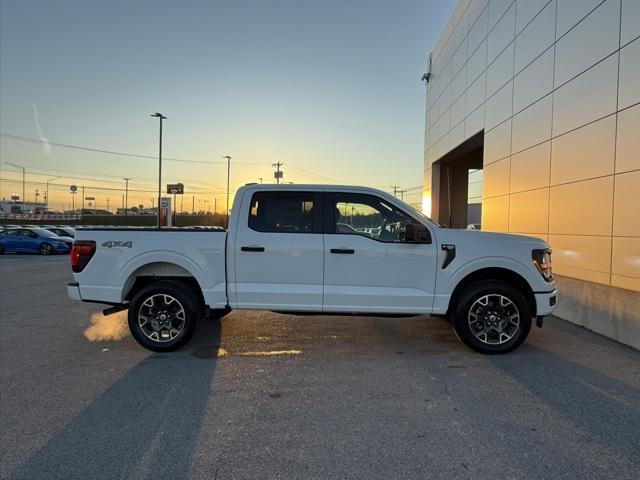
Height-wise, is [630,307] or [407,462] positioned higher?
[630,307]

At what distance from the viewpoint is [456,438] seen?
3326 mm

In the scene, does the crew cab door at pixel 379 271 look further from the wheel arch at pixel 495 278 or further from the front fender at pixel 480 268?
the wheel arch at pixel 495 278

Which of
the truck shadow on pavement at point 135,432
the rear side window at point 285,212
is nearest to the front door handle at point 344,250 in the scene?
the rear side window at point 285,212

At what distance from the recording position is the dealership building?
266 inches

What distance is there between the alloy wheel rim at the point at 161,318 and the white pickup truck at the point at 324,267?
13 millimetres

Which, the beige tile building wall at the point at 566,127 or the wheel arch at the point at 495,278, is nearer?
the wheel arch at the point at 495,278

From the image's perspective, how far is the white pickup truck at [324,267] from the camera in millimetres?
5281

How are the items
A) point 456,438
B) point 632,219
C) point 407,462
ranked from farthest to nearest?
1. point 632,219
2. point 456,438
3. point 407,462

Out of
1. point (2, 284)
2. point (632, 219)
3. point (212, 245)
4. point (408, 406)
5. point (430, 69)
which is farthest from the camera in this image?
point (430, 69)

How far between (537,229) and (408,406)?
7.59 m

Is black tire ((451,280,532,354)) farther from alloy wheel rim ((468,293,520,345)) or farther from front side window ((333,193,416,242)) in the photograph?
front side window ((333,193,416,242))

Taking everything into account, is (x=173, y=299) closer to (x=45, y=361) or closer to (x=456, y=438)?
(x=45, y=361)

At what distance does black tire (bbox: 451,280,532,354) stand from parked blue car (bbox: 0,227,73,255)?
2395cm

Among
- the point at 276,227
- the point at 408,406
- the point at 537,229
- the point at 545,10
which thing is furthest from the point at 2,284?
the point at 545,10
